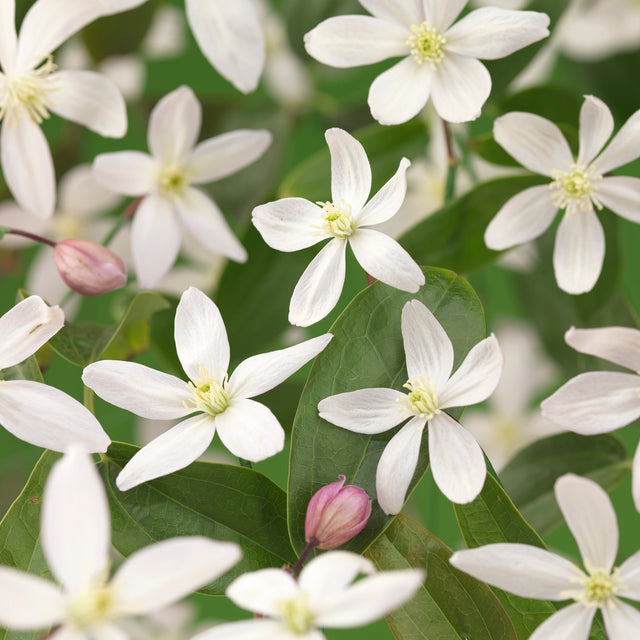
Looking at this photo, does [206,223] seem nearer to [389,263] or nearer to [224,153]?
[224,153]

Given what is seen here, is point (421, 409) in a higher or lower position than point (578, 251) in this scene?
lower

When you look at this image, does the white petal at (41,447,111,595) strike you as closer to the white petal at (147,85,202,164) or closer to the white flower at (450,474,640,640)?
the white flower at (450,474,640,640)

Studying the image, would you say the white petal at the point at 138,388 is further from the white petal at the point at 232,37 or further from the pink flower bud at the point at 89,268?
the white petal at the point at 232,37

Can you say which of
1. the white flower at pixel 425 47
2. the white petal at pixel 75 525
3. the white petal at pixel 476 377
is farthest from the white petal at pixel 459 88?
the white petal at pixel 75 525

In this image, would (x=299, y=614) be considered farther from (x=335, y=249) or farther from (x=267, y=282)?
(x=267, y=282)

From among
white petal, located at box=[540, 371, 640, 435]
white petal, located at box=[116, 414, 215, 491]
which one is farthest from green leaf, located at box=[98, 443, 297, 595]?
white petal, located at box=[540, 371, 640, 435]

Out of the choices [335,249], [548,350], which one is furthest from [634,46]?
[335,249]

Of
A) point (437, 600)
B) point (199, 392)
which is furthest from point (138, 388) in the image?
point (437, 600)
